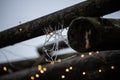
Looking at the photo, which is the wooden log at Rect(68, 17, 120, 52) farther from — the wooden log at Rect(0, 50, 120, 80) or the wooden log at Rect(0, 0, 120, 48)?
the wooden log at Rect(0, 50, 120, 80)

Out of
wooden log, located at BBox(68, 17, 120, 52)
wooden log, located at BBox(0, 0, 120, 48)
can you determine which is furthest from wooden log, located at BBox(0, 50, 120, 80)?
wooden log, located at BBox(68, 17, 120, 52)

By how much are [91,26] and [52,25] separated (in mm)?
985

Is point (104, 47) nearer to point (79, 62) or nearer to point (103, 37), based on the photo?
point (103, 37)

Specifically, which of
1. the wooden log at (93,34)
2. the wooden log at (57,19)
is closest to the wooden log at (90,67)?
the wooden log at (57,19)

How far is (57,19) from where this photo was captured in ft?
9.04

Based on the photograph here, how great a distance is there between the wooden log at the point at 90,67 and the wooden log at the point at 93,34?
2.30 metres

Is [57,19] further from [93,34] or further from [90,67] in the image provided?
[90,67]

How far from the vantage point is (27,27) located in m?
3.01

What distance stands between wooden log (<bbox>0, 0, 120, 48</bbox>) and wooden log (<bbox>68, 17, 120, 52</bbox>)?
1.06 ft

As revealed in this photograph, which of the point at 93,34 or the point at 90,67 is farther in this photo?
the point at 90,67

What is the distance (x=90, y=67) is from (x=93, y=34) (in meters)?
2.78

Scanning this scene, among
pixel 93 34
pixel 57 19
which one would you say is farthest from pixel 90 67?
pixel 93 34

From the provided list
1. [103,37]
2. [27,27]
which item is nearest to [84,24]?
[103,37]

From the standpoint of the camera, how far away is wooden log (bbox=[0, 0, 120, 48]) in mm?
2389
